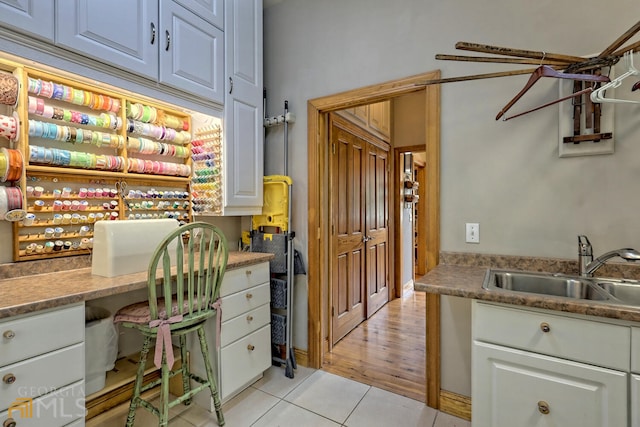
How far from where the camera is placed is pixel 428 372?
1.91 metres

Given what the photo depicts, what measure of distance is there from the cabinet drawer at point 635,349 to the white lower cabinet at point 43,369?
207 cm

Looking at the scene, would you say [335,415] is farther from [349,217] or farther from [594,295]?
[349,217]

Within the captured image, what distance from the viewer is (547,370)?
3.78 feet

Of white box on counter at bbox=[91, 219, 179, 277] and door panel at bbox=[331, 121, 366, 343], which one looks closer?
white box on counter at bbox=[91, 219, 179, 277]

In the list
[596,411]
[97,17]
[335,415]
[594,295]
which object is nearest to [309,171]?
[97,17]

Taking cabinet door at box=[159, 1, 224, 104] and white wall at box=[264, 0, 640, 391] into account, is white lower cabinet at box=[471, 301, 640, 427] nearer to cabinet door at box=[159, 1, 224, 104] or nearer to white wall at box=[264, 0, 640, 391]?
white wall at box=[264, 0, 640, 391]

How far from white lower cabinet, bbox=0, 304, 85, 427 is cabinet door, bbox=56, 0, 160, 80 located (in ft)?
3.94

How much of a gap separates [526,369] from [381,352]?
1602 millimetres

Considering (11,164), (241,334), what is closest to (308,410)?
(241,334)

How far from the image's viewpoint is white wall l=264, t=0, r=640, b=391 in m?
1.50

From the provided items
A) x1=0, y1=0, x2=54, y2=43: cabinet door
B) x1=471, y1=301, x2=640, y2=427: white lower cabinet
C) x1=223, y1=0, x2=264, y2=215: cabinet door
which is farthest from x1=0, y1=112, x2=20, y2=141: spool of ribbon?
x1=471, y1=301, x2=640, y2=427: white lower cabinet

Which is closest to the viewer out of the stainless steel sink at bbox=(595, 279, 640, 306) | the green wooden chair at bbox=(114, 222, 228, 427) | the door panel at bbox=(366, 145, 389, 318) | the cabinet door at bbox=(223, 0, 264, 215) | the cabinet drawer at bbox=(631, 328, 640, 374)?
the cabinet drawer at bbox=(631, 328, 640, 374)
